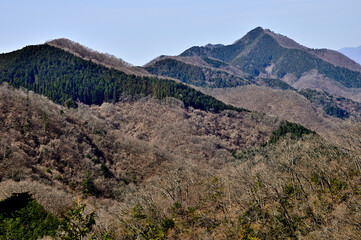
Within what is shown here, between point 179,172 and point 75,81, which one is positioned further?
point 75,81

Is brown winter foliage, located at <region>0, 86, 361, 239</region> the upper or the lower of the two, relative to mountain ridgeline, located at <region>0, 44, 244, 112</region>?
lower

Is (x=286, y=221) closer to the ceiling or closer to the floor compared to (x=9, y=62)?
closer to the floor

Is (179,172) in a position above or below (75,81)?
below

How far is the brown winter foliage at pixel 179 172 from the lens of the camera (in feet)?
82.4

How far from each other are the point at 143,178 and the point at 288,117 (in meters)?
144

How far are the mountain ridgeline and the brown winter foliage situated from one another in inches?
338

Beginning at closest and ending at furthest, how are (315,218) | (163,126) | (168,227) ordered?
(315,218)
(168,227)
(163,126)

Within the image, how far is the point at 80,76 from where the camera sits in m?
145

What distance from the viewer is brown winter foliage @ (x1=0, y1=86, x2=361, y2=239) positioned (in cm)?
2512

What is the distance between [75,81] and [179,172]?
359ft

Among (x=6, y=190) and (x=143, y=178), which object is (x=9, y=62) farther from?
(x=6, y=190)

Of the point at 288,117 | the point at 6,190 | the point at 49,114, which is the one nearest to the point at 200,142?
the point at 49,114

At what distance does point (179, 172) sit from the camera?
162 ft

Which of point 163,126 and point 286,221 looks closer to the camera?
point 286,221
